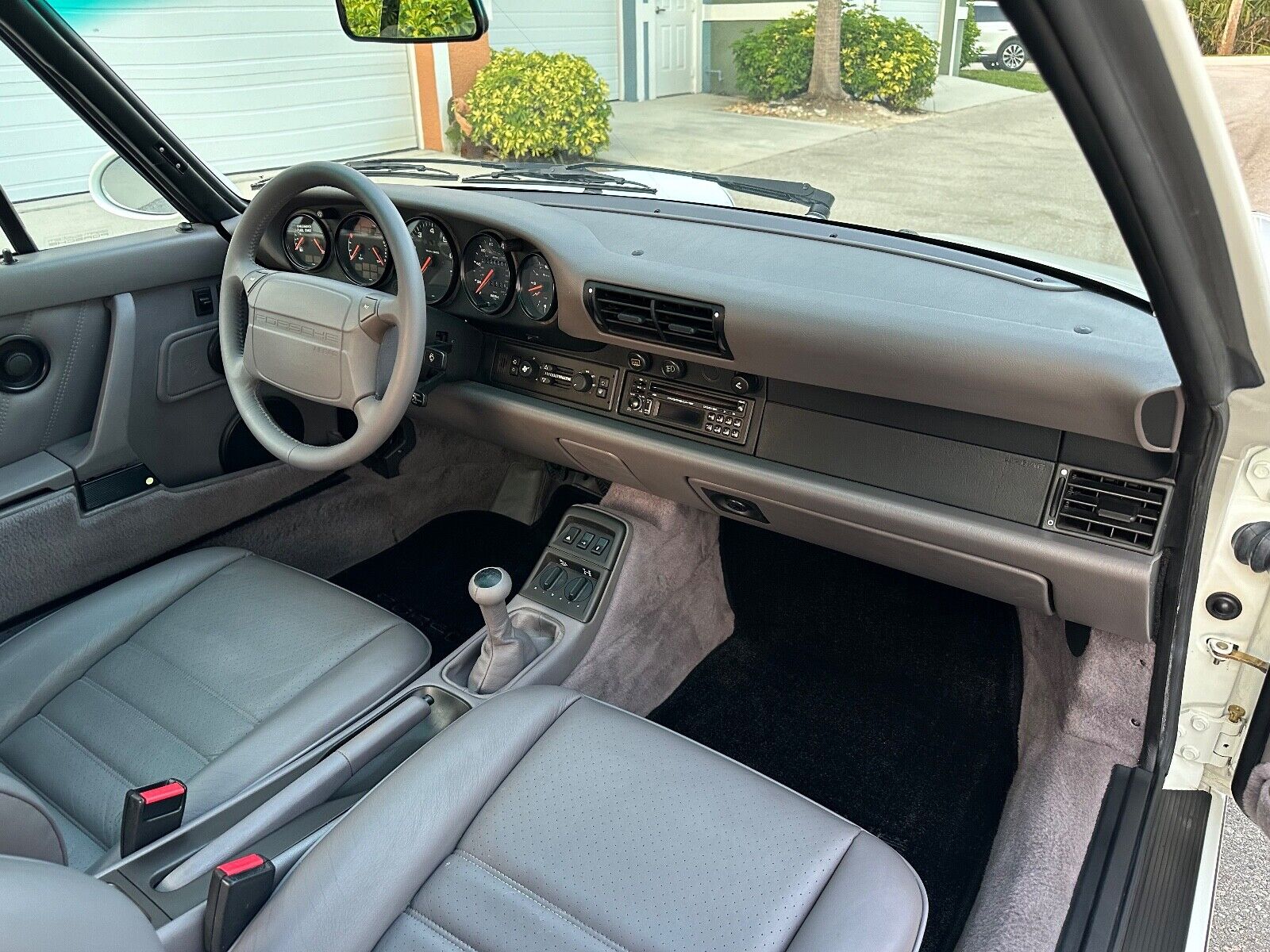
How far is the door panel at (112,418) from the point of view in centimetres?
211

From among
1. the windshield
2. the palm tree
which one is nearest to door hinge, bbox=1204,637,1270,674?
the windshield

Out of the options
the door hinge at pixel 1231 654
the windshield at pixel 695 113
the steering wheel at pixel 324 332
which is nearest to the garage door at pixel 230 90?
the windshield at pixel 695 113

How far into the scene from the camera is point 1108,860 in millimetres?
1634

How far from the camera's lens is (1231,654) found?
4.87ft

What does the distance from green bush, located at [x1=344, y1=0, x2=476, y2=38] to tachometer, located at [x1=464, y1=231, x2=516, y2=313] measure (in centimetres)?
46

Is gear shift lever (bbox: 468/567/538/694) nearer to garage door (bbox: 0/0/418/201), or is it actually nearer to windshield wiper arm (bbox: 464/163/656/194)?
windshield wiper arm (bbox: 464/163/656/194)

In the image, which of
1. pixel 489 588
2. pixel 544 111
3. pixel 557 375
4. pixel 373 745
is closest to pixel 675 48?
pixel 544 111

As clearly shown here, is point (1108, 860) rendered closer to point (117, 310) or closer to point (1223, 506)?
point (1223, 506)

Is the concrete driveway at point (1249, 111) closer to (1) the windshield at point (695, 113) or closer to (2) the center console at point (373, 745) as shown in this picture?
(1) the windshield at point (695, 113)

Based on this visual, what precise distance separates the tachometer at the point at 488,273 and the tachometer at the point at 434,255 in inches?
1.8

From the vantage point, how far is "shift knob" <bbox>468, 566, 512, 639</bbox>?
189 centimetres

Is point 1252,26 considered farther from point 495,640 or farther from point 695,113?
point 495,640

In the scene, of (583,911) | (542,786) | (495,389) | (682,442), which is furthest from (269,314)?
(583,911)

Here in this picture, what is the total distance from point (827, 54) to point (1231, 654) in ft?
Answer: 4.27
